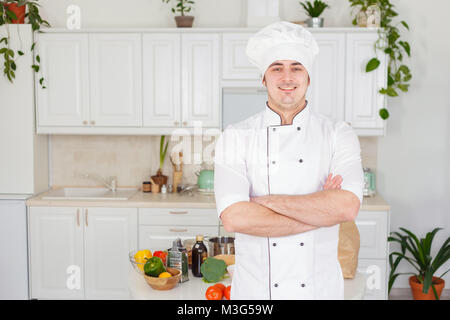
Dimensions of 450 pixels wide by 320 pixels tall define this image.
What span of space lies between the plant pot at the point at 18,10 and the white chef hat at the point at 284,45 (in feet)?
9.16

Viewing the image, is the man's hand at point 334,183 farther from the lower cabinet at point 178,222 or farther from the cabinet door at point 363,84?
the cabinet door at point 363,84

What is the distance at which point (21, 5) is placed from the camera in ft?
12.1

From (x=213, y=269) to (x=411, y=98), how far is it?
109 inches

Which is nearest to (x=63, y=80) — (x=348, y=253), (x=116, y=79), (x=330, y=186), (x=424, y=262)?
(x=116, y=79)

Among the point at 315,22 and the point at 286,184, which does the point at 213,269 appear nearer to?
the point at 286,184

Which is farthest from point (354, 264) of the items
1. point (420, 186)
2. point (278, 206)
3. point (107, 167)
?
point (107, 167)

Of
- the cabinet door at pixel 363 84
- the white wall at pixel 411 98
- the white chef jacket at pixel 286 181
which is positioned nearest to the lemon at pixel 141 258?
the white chef jacket at pixel 286 181

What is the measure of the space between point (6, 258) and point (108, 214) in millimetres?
892

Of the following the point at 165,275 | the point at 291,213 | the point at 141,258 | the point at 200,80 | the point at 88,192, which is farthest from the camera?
the point at 88,192

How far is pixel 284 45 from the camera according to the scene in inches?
64.2

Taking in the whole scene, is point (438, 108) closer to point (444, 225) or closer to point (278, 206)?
point (444, 225)

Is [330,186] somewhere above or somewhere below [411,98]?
below

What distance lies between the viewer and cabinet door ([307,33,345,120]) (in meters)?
3.69

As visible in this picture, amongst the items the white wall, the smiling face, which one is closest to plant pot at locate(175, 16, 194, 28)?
the white wall
